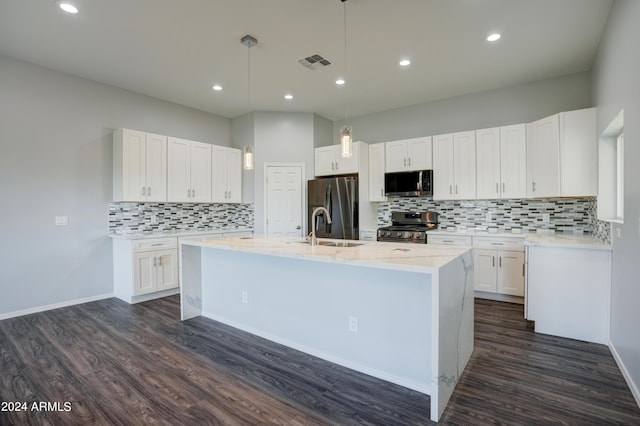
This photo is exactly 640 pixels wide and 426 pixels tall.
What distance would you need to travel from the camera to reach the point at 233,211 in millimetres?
5805

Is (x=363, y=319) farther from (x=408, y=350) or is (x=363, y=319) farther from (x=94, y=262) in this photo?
(x=94, y=262)

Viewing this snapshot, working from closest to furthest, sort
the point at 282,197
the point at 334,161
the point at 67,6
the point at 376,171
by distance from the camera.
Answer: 1. the point at 67,6
2. the point at 376,171
3. the point at 334,161
4. the point at 282,197

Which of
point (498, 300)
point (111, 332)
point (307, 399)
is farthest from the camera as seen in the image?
point (498, 300)

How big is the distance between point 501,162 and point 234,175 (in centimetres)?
420

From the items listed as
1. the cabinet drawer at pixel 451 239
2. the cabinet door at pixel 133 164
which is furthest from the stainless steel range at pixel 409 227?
the cabinet door at pixel 133 164

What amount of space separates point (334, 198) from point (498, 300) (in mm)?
2704

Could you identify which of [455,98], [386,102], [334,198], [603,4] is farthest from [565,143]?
[334,198]

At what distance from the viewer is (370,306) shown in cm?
227

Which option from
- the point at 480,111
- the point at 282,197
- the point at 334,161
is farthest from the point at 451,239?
the point at 282,197

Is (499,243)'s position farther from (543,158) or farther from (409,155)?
(409,155)

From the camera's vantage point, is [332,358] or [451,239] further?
[451,239]

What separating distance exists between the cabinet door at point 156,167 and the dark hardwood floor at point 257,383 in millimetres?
1979

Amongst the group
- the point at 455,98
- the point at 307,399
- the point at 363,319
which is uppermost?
the point at 455,98

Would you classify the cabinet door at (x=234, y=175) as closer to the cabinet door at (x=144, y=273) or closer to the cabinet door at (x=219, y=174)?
the cabinet door at (x=219, y=174)
